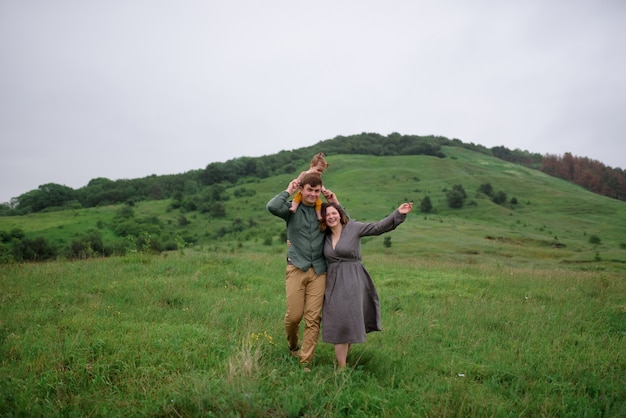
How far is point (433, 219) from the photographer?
5028 centimetres

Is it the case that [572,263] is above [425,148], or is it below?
below

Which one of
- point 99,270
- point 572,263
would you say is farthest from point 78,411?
point 572,263

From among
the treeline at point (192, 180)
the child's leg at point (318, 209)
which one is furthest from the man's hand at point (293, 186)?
the treeline at point (192, 180)

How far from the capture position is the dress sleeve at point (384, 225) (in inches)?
197

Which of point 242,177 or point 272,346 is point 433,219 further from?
point 242,177

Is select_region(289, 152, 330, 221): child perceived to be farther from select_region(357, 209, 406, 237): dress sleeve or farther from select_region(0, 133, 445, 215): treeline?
select_region(0, 133, 445, 215): treeline

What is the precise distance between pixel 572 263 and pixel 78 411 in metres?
28.3

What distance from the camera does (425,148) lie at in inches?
4400

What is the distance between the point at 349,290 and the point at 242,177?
99.6 m

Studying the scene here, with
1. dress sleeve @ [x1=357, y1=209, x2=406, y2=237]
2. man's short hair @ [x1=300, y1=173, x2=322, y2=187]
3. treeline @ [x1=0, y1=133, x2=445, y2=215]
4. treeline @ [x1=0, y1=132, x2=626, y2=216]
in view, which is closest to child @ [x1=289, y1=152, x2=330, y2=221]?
man's short hair @ [x1=300, y1=173, x2=322, y2=187]

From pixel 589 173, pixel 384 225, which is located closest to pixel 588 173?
pixel 589 173

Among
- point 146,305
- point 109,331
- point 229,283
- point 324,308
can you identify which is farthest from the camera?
point 229,283

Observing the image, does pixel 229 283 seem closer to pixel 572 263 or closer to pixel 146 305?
pixel 146 305

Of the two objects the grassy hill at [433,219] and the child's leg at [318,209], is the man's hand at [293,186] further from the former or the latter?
the grassy hill at [433,219]
